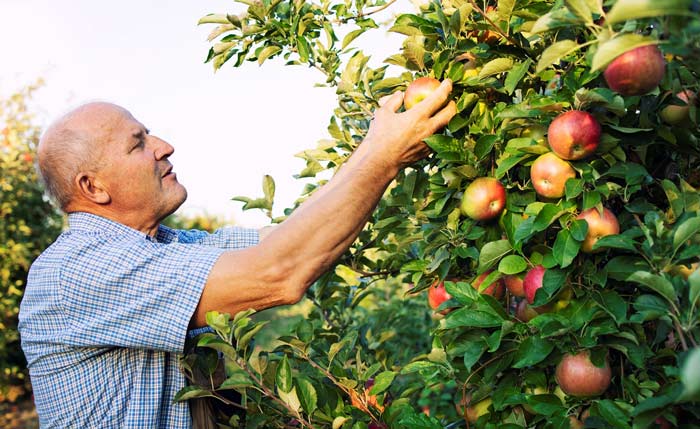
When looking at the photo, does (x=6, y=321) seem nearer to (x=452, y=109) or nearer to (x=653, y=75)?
(x=452, y=109)

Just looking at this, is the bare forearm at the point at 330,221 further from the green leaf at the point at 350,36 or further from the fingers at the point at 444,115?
the green leaf at the point at 350,36

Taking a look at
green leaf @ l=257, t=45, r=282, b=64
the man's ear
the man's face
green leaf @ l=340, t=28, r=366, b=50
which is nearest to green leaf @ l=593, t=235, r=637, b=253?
green leaf @ l=340, t=28, r=366, b=50

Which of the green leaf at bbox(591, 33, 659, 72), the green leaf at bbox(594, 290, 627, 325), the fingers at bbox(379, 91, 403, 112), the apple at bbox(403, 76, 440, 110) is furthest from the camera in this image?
the fingers at bbox(379, 91, 403, 112)

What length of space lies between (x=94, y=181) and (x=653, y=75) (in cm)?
155

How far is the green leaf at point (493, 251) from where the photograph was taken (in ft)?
4.32

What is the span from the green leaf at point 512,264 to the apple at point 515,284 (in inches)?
2.9

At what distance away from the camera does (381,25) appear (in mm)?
1885

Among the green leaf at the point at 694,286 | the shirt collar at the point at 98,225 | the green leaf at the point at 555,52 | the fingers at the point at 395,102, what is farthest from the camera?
the shirt collar at the point at 98,225

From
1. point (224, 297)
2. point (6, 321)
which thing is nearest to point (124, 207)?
point (224, 297)

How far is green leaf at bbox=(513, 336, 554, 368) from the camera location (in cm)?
118

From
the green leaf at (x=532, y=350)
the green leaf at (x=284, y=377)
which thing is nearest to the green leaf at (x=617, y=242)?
the green leaf at (x=532, y=350)

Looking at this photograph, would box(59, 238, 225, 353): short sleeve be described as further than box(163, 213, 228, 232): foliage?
No

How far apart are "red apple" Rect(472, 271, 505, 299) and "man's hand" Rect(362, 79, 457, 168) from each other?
13.0 inches

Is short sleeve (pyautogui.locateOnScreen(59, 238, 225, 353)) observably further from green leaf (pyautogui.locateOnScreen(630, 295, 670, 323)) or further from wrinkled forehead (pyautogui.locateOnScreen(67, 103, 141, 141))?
green leaf (pyautogui.locateOnScreen(630, 295, 670, 323))
